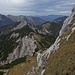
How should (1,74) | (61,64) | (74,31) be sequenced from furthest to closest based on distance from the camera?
(1,74) → (74,31) → (61,64)

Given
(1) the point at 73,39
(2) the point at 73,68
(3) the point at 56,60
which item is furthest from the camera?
(1) the point at 73,39

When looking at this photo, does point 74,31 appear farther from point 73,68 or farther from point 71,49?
point 73,68

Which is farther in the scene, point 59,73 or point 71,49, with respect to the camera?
point 71,49

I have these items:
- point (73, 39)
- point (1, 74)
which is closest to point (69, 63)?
point (73, 39)

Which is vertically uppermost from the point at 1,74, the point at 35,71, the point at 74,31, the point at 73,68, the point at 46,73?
the point at 74,31

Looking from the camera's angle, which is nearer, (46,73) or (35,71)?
(46,73)

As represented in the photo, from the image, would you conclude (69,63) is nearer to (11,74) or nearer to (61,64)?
(61,64)

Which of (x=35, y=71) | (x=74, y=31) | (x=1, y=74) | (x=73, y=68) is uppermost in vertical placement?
(x=74, y=31)

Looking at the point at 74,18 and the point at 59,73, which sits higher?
the point at 74,18

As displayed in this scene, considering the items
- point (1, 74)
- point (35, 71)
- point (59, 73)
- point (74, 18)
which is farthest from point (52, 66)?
point (1, 74)
